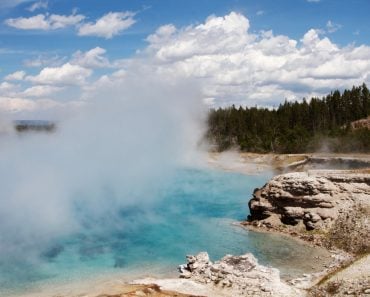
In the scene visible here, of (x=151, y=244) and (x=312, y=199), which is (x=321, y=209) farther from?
(x=151, y=244)

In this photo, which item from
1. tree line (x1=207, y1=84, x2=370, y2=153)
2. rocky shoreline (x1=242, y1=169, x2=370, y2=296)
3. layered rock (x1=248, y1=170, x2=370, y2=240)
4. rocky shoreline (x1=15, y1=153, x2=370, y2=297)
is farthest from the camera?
tree line (x1=207, y1=84, x2=370, y2=153)

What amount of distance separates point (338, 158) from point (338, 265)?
45292 millimetres

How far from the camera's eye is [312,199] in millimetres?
43688

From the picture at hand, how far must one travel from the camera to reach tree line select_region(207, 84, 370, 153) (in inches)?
4203

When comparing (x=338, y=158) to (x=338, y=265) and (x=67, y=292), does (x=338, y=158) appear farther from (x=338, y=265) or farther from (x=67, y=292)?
(x=67, y=292)

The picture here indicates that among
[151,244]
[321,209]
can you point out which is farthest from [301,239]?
[151,244]

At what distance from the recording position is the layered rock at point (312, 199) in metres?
42.6

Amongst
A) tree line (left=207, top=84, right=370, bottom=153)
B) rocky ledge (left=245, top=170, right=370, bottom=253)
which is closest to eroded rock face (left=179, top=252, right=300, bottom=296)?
rocky ledge (left=245, top=170, right=370, bottom=253)

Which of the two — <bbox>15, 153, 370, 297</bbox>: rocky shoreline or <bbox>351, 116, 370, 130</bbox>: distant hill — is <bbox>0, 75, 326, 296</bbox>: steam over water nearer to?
<bbox>15, 153, 370, 297</bbox>: rocky shoreline

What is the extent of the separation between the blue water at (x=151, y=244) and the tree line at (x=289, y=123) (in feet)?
160

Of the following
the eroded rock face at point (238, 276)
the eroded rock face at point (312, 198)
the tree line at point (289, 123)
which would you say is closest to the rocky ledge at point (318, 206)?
the eroded rock face at point (312, 198)

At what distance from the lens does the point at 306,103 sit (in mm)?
133500

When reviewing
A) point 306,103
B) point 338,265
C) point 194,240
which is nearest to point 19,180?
point 194,240

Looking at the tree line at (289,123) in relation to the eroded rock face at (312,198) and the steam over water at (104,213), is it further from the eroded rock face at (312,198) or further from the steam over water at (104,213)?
the eroded rock face at (312,198)
